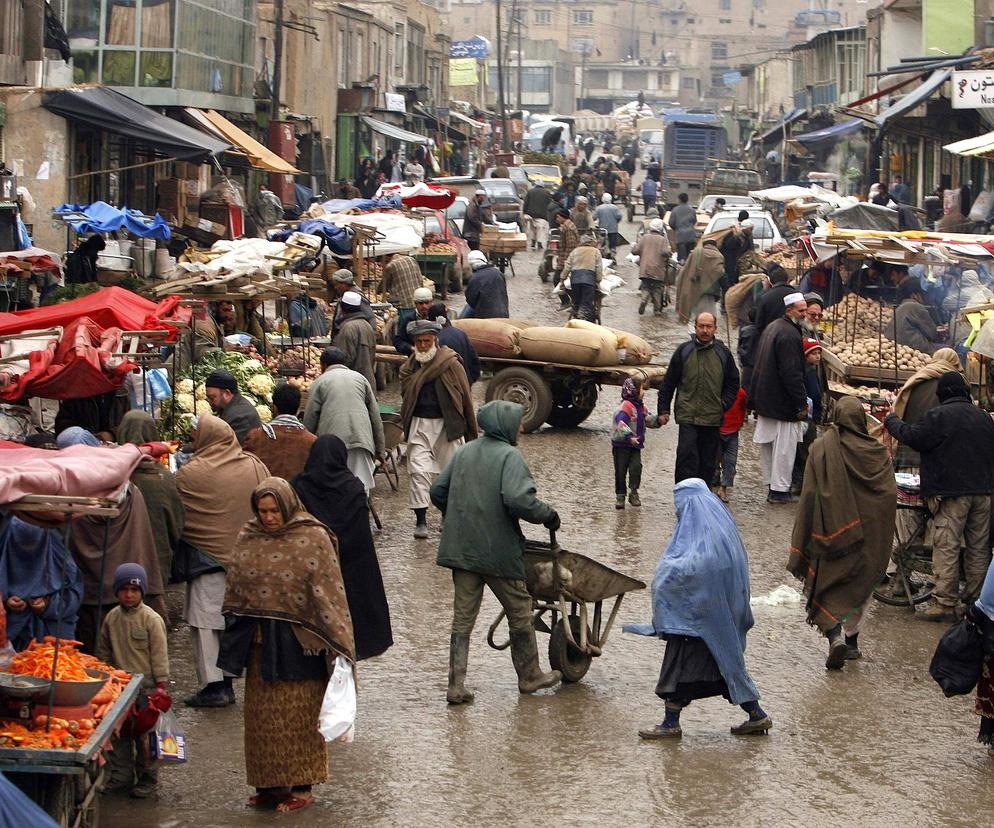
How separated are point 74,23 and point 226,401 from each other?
15808mm

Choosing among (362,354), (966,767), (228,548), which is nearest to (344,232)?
(362,354)

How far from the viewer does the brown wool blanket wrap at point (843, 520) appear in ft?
30.3

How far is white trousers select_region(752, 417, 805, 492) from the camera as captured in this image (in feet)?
44.2

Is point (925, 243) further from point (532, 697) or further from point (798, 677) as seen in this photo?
point (532, 697)

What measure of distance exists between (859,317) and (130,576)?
1145 centimetres

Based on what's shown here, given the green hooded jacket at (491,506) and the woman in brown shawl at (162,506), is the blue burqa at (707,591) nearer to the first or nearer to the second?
the green hooded jacket at (491,506)

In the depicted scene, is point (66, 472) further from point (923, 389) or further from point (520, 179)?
point (520, 179)

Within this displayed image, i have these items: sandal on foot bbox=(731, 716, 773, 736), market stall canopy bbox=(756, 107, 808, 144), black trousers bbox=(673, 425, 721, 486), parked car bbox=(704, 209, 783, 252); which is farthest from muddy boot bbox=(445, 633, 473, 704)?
market stall canopy bbox=(756, 107, 808, 144)

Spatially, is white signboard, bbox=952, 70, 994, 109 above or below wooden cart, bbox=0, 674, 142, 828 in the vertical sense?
above

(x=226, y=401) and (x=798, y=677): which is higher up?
(x=226, y=401)

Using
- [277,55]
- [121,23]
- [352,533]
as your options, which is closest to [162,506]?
[352,533]

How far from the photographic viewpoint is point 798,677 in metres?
9.24

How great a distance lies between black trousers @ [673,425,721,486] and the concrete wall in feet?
38.7

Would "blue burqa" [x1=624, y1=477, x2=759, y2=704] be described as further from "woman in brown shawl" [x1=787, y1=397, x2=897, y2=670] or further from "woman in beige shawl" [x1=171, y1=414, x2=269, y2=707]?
"woman in beige shawl" [x1=171, y1=414, x2=269, y2=707]
